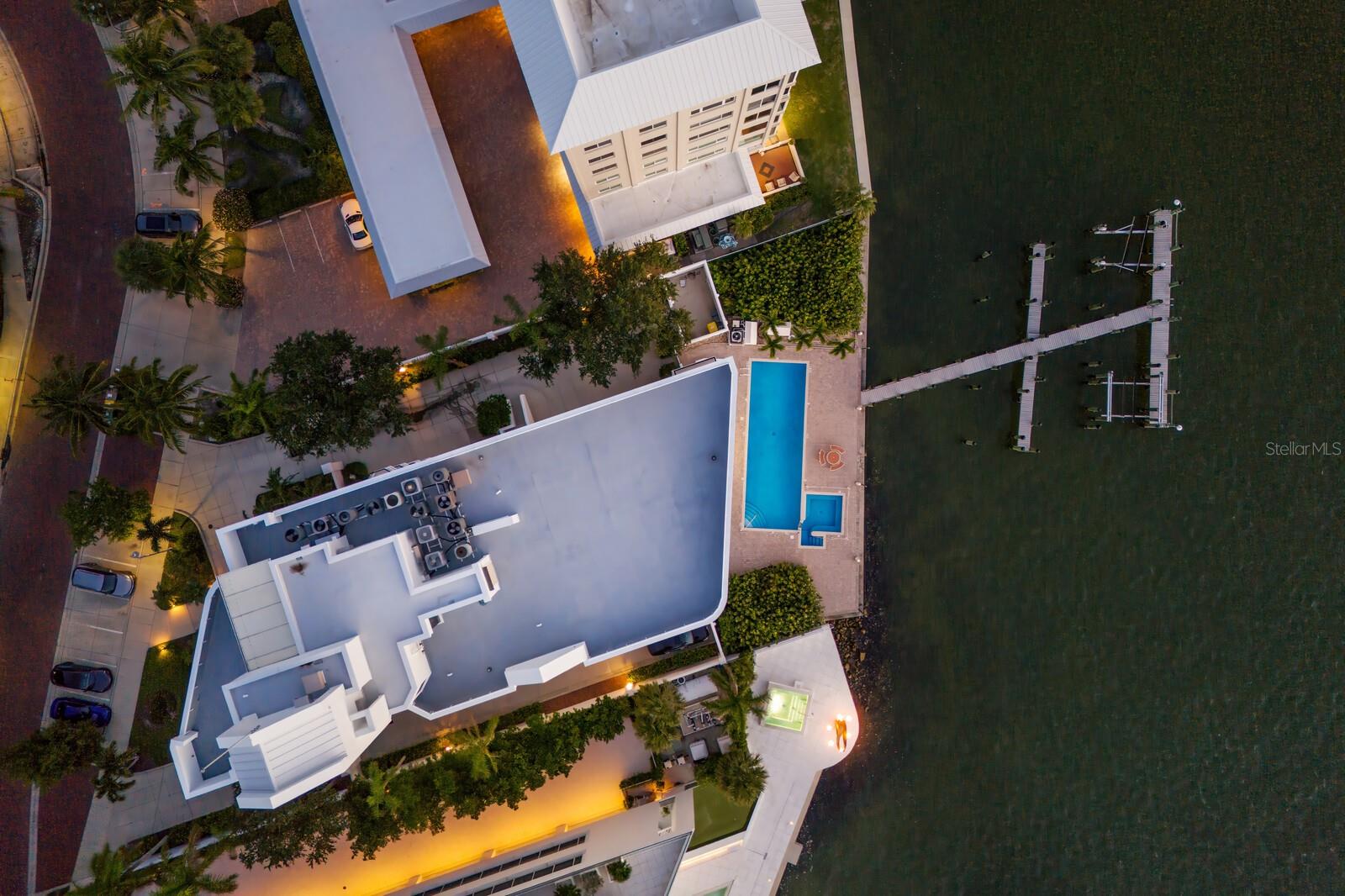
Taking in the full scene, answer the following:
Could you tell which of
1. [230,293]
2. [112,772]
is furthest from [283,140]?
[112,772]

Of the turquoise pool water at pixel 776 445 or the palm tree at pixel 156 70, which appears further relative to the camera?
the turquoise pool water at pixel 776 445

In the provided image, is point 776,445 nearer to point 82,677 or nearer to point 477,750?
point 477,750

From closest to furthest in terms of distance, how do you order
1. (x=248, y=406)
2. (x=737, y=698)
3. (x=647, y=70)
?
1. (x=647, y=70)
2. (x=248, y=406)
3. (x=737, y=698)

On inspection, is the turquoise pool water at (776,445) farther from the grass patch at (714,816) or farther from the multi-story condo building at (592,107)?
the grass patch at (714,816)

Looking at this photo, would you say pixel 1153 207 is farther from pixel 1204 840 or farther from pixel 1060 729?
pixel 1204 840

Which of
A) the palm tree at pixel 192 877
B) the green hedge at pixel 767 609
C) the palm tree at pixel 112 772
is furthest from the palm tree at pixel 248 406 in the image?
the green hedge at pixel 767 609

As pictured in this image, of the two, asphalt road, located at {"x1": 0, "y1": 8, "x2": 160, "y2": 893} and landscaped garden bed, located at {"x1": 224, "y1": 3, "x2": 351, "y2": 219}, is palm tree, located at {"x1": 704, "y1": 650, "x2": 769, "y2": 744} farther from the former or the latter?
landscaped garden bed, located at {"x1": 224, "y1": 3, "x2": 351, "y2": 219}
